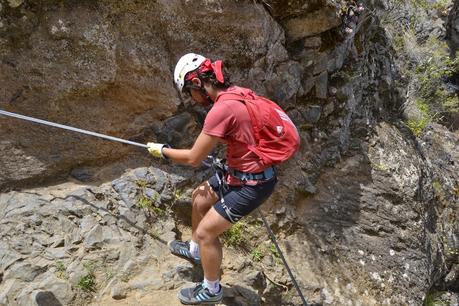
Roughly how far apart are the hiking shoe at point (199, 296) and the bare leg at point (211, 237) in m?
0.23

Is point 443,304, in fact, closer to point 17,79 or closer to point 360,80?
point 360,80

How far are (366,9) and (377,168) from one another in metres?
2.64

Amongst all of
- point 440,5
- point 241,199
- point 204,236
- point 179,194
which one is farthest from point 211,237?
point 440,5

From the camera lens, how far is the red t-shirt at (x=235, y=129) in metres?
3.96

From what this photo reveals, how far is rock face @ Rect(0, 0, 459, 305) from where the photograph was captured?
5.01m

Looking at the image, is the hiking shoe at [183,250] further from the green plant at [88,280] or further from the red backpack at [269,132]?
the red backpack at [269,132]

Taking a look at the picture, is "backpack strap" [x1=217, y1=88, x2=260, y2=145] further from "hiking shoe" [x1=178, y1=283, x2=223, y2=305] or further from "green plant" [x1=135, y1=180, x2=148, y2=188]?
"green plant" [x1=135, y1=180, x2=148, y2=188]

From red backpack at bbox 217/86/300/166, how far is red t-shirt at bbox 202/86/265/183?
58 mm

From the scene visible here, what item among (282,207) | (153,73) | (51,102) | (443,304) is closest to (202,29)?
(153,73)

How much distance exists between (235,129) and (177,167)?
2147 millimetres

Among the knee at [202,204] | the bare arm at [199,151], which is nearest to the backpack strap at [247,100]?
the bare arm at [199,151]

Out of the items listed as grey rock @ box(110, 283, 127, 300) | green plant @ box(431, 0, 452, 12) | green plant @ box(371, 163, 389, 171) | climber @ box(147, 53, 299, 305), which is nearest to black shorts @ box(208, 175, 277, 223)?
climber @ box(147, 53, 299, 305)

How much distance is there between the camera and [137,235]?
535cm

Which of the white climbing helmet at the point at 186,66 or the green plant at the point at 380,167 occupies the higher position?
the white climbing helmet at the point at 186,66
